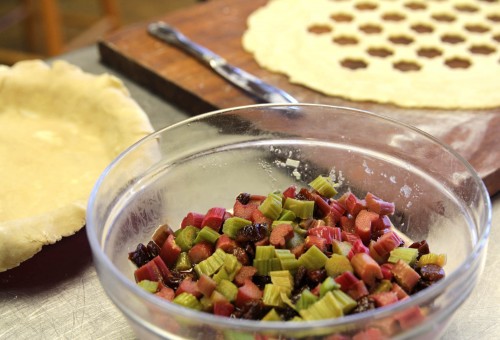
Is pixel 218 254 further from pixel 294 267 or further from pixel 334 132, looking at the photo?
pixel 334 132

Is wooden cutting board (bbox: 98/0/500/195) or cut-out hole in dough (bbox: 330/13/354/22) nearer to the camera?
wooden cutting board (bbox: 98/0/500/195)

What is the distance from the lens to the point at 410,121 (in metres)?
1.55

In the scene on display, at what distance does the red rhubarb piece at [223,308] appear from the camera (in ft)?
2.87

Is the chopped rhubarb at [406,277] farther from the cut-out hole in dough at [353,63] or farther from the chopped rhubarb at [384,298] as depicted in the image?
the cut-out hole in dough at [353,63]

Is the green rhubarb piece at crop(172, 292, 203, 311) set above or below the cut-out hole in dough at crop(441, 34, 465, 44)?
above

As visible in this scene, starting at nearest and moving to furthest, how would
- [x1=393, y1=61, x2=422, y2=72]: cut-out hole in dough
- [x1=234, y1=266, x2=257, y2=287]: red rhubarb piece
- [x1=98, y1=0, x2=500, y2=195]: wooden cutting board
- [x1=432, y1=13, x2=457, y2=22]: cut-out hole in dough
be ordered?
1. [x1=234, y1=266, x2=257, y2=287]: red rhubarb piece
2. [x1=98, y1=0, x2=500, y2=195]: wooden cutting board
3. [x1=393, y1=61, x2=422, y2=72]: cut-out hole in dough
4. [x1=432, y1=13, x2=457, y2=22]: cut-out hole in dough

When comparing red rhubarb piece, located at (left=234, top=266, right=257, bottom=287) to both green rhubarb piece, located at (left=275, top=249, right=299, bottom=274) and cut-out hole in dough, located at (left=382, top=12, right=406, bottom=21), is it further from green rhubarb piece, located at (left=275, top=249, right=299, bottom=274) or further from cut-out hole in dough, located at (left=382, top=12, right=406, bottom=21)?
cut-out hole in dough, located at (left=382, top=12, right=406, bottom=21)

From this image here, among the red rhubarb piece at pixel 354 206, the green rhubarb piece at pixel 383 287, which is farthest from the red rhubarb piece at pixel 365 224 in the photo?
the green rhubarb piece at pixel 383 287

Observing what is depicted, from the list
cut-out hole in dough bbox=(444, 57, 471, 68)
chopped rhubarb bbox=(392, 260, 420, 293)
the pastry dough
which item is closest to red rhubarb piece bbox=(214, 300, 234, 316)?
chopped rhubarb bbox=(392, 260, 420, 293)

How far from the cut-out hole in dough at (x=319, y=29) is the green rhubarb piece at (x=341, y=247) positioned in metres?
1.12

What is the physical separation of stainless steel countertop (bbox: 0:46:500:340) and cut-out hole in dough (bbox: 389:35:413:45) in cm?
79

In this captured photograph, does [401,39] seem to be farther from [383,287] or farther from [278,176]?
[383,287]

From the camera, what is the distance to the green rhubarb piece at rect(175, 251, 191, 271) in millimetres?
1006

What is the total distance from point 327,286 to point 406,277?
118 millimetres
